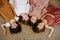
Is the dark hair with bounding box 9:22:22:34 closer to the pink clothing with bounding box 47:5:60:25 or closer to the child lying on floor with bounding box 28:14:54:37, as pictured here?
the child lying on floor with bounding box 28:14:54:37

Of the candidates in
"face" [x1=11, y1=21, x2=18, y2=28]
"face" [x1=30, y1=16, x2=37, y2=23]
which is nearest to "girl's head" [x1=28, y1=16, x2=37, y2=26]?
"face" [x1=30, y1=16, x2=37, y2=23]

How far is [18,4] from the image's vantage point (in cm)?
167

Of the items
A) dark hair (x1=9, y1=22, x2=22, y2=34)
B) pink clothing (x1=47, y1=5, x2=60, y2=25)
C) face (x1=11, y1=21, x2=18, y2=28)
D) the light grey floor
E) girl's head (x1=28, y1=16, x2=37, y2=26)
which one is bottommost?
the light grey floor

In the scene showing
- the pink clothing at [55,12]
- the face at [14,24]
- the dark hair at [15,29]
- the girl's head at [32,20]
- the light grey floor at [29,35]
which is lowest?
the light grey floor at [29,35]

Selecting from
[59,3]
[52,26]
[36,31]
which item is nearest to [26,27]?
[36,31]

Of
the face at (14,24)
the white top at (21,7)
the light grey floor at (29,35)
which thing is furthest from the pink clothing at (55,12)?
the face at (14,24)

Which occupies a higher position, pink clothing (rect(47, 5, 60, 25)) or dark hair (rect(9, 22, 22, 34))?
pink clothing (rect(47, 5, 60, 25))

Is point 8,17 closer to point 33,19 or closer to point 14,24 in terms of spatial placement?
point 14,24

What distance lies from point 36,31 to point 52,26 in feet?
Answer: 0.41

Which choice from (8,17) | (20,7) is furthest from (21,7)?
(8,17)

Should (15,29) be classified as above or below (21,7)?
below

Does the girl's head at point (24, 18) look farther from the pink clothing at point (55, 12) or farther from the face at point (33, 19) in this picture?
the pink clothing at point (55, 12)

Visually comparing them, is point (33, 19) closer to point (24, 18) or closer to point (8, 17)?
point (24, 18)

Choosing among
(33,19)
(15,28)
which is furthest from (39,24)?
(15,28)
